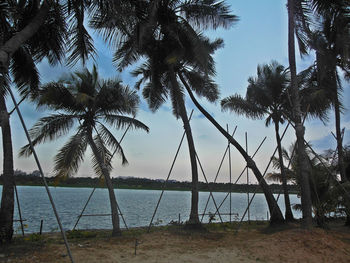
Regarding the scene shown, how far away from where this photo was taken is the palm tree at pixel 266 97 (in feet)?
52.8

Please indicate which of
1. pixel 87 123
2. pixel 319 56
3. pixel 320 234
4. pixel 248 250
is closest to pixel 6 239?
pixel 87 123

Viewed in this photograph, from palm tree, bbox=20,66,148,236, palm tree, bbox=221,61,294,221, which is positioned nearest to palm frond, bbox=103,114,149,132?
palm tree, bbox=20,66,148,236

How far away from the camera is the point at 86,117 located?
11680 mm

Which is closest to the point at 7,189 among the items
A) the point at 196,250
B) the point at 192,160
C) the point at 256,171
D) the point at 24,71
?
the point at 24,71

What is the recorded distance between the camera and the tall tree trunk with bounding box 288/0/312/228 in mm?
9812

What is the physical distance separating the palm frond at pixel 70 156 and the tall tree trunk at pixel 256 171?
646 cm

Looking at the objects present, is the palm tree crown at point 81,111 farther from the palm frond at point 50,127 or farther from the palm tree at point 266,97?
the palm tree at point 266,97

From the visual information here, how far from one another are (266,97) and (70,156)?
1149 cm

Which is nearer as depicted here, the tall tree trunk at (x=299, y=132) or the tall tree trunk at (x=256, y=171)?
the tall tree trunk at (x=299, y=132)

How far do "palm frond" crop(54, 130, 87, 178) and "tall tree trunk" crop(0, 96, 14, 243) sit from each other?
5.32ft

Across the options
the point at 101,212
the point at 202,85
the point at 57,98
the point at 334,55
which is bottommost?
the point at 101,212

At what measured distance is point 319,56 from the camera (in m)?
12.8

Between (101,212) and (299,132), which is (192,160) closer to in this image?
(299,132)

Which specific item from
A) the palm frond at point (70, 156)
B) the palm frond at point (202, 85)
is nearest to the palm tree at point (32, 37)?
the palm frond at point (70, 156)
